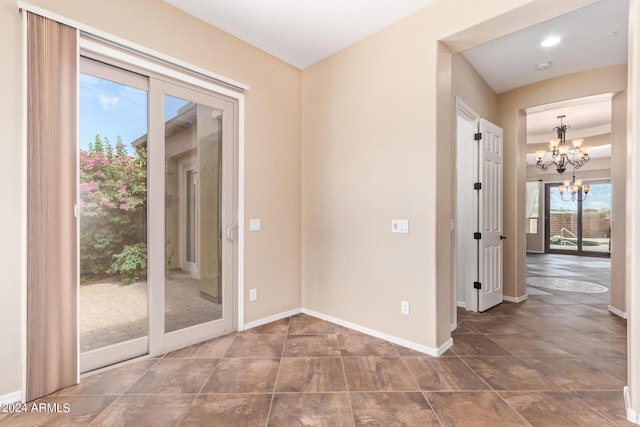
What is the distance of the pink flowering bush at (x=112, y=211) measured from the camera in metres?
2.20

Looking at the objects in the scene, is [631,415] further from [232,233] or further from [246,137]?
[246,137]

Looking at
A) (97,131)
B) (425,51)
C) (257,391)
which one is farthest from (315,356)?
(425,51)

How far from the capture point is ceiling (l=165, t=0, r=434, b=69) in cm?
251

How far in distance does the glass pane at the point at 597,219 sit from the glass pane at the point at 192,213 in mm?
10979

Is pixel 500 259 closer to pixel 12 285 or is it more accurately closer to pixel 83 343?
pixel 83 343

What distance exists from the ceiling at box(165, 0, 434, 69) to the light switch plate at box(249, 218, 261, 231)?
184 cm

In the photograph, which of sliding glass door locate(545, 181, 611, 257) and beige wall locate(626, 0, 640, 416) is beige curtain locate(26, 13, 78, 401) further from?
sliding glass door locate(545, 181, 611, 257)

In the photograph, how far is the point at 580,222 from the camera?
925 centimetres

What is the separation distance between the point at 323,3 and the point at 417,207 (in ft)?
6.23

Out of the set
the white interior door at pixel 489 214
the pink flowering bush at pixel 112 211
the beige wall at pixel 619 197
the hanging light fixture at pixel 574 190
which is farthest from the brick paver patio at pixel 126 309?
the hanging light fixture at pixel 574 190

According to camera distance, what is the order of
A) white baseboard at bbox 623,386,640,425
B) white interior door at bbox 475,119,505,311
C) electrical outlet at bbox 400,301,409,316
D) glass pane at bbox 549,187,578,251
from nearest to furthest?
white baseboard at bbox 623,386,640,425 → electrical outlet at bbox 400,301,409,316 → white interior door at bbox 475,119,505,311 → glass pane at bbox 549,187,578,251

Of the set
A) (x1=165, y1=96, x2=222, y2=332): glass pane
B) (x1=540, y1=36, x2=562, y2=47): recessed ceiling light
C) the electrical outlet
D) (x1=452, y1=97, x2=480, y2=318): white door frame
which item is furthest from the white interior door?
(x1=165, y1=96, x2=222, y2=332): glass pane

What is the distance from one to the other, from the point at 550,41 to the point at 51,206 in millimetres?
4587

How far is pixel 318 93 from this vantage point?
3.46 metres
